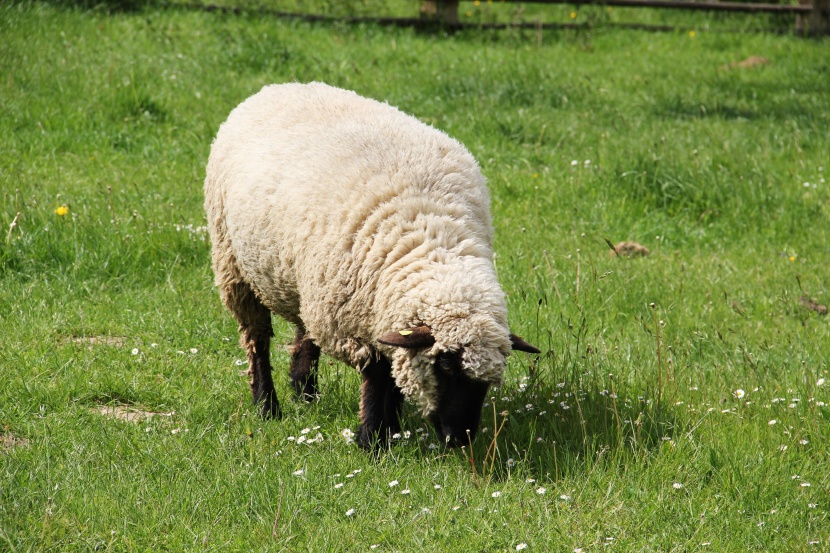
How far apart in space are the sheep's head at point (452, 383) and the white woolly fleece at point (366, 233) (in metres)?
0.02

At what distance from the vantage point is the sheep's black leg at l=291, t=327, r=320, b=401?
459 centimetres

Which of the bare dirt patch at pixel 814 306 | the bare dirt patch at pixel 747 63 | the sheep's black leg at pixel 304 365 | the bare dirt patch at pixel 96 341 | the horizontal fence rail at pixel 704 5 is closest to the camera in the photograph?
the sheep's black leg at pixel 304 365

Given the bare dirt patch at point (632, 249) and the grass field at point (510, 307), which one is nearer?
the grass field at point (510, 307)

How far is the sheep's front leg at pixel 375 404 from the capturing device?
392cm

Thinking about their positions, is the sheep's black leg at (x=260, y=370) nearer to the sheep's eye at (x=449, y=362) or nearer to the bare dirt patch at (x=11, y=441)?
the bare dirt patch at (x=11, y=441)

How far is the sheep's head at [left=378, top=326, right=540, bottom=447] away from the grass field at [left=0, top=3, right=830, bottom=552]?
150 millimetres

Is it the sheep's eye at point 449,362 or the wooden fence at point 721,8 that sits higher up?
the wooden fence at point 721,8

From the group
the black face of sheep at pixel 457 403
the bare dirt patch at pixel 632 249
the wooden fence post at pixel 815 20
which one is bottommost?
the bare dirt patch at pixel 632 249

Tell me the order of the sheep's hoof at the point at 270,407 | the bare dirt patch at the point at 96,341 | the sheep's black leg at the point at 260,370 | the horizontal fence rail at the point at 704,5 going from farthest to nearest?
the horizontal fence rail at the point at 704,5 < the bare dirt patch at the point at 96,341 < the sheep's black leg at the point at 260,370 < the sheep's hoof at the point at 270,407

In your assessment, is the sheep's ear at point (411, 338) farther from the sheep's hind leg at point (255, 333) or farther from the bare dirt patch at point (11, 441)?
the bare dirt patch at point (11, 441)

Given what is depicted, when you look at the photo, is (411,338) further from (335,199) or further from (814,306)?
(814,306)

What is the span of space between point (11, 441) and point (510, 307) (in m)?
2.74

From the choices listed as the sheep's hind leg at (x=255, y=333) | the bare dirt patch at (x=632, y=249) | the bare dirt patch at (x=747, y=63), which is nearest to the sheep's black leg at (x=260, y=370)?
the sheep's hind leg at (x=255, y=333)

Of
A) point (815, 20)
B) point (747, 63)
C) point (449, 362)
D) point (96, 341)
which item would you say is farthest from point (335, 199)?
point (815, 20)
